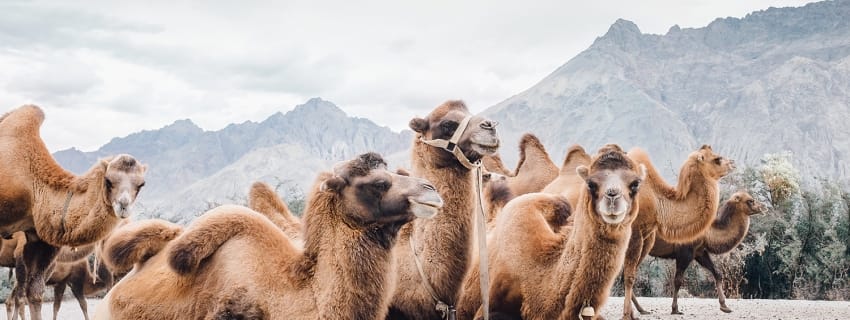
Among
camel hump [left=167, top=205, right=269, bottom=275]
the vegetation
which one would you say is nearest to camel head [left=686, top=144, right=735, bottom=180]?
the vegetation

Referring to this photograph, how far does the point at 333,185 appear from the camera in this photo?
12.3ft

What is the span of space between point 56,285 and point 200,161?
90862mm

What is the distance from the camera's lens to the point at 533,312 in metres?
5.17

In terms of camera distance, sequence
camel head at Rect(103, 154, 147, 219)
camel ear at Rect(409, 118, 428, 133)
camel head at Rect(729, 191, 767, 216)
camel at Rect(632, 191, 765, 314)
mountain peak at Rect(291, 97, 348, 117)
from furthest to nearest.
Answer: mountain peak at Rect(291, 97, 348, 117) < camel head at Rect(729, 191, 767, 216) < camel at Rect(632, 191, 765, 314) < camel head at Rect(103, 154, 147, 219) < camel ear at Rect(409, 118, 428, 133)

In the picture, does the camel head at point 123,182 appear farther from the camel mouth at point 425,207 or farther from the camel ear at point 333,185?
the camel mouth at point 425,207

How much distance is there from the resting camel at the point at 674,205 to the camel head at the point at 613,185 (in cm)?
378

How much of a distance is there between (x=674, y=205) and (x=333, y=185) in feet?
21.9

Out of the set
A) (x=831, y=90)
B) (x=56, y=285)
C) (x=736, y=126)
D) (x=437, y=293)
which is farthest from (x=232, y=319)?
(x=831, y=90)

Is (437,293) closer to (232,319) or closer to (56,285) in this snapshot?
(232,319)

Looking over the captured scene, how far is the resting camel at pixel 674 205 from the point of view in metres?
9.11

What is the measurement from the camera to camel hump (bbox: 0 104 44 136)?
8.04m

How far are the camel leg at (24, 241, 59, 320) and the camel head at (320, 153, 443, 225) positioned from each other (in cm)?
569

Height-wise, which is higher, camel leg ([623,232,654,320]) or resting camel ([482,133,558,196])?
resting camel ([482,133,558,196])

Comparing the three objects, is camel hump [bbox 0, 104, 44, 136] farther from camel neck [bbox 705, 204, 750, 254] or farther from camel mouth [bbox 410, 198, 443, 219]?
camel neck [bbox 705, 204, 750, 254]
